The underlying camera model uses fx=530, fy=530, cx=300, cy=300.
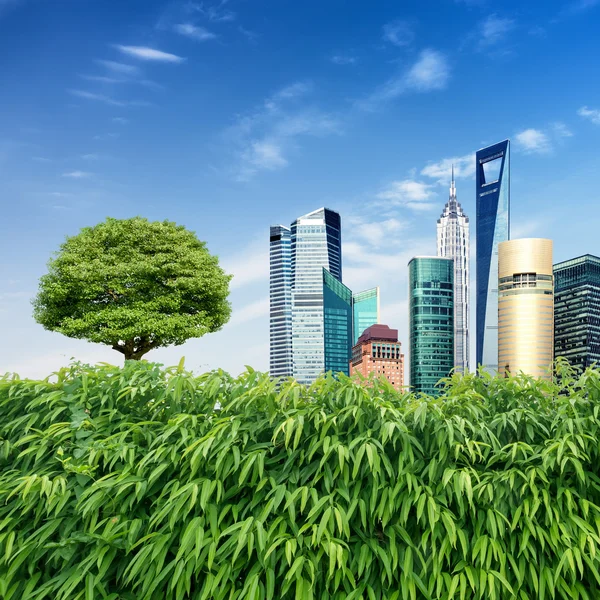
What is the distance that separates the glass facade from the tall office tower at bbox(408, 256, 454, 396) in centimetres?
1188

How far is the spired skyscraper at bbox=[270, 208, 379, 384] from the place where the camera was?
302 ft

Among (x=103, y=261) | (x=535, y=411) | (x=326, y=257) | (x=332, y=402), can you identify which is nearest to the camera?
(x=332, y=402)

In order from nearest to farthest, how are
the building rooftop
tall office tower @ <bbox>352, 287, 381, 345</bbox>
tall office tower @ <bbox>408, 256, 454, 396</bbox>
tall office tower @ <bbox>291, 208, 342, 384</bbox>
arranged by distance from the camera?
the building rooftop → tall office tower @ <bbox>291, 208, 342, 384</bbox> → tall office tower @ <bbox>408, 256, 454, 396</bbox> → tall office tower @ <bbox>352, 287, 381, 345</bbox>

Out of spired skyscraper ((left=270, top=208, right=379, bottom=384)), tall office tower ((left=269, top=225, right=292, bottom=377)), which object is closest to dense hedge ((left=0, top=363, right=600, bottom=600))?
spired skyscraper ((left=270, top=208, right=379, bottom=384))

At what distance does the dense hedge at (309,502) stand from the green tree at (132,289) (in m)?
10.8

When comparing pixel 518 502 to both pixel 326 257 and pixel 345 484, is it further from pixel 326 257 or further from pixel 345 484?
pixel 326 257

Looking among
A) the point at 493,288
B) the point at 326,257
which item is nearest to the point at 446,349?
the point at 493,288

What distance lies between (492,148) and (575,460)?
4076 inches

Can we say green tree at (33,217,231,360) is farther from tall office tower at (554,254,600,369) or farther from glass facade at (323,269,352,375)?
glass facade at (323,269,352,375)

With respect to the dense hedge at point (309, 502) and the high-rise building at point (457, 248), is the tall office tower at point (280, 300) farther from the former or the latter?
the dense hedge at point (309, 502)

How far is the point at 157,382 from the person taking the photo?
271 cm

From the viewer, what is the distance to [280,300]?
99.1m

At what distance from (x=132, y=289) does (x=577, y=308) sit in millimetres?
76937

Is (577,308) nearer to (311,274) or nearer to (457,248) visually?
(311,274)
